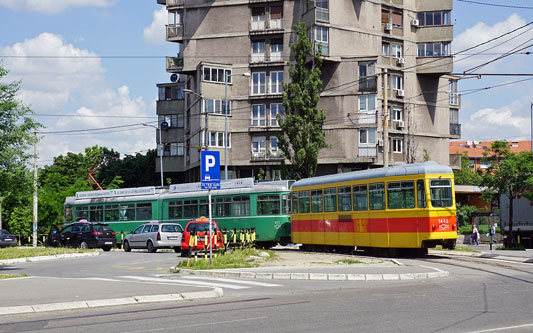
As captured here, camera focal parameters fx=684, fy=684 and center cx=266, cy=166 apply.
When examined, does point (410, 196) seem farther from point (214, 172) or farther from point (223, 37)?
point (223, 37)

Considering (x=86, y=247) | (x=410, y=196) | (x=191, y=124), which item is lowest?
(x=86, y=247)

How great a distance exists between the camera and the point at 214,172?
69.0 ft

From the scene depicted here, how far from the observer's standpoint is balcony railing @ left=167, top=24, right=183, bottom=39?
204 feet

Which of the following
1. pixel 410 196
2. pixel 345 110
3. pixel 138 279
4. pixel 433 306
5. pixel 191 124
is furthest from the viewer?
pixel 191 124

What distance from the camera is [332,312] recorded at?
1165 cm

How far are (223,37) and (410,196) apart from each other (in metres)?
38.0

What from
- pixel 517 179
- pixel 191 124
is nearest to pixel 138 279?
pixel 517 179

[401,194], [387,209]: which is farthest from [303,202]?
[401,194]

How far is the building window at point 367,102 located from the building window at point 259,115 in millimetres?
8387

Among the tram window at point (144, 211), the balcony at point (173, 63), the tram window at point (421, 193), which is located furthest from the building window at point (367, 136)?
the tram window at point (421, 193)

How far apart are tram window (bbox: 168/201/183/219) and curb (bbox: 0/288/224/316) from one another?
24.6m

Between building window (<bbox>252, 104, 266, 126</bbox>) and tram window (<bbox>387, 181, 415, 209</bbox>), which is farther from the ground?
building window (<bbox>252, 104, 266, 126</bbox>)

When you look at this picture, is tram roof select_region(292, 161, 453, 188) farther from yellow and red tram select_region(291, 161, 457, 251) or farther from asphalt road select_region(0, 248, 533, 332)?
asphalt road select_region(0, 248, 533, 332)

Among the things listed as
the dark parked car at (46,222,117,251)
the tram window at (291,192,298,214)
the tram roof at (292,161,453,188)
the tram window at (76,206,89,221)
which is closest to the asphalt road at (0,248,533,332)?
the tram roof at (292,161,453,188)
